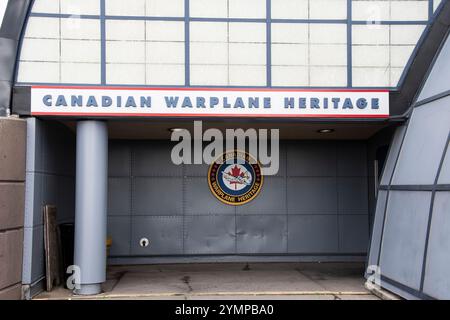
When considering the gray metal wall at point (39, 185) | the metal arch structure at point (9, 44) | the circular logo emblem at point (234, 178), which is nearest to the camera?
the gray metal wall at point (39, 185)

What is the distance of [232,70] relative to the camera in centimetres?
991

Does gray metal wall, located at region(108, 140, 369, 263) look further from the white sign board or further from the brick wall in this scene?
the brick wall

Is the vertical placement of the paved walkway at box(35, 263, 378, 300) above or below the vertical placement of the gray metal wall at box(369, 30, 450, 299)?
below

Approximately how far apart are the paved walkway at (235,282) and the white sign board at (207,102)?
11.2 feet

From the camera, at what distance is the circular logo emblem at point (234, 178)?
1346 centimetres

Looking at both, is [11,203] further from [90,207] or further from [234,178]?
[234,178]

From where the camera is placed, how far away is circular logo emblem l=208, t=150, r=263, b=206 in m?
13.5

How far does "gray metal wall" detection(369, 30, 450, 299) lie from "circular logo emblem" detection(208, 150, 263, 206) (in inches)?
Answer: 153

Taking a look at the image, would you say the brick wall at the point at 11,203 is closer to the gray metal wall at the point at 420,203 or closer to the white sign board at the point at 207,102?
the white sign board at the point at 207,102

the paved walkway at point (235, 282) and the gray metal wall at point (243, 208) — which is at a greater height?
the gray metal wall at point (243, 208)

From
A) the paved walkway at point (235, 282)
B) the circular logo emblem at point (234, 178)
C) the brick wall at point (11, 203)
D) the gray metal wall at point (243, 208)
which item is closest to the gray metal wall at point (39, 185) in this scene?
the brick wall at point (11, 203)

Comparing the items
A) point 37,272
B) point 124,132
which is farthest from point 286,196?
point 37,272

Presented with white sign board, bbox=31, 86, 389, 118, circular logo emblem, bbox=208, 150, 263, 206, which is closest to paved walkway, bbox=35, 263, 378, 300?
circular logo emblem, bbox=208, 150, 263, 206

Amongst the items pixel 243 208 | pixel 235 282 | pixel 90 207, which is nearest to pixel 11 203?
pixel 90 207
